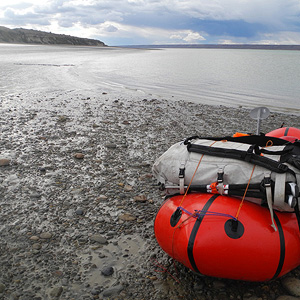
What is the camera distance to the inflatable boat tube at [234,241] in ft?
9.07

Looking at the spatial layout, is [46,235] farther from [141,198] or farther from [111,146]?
[111,146]

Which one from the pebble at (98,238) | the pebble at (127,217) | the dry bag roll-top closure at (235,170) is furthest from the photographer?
the pebble at (127,217)

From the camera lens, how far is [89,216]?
14.2ft

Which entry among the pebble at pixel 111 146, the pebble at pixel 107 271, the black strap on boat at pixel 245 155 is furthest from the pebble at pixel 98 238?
the pebble at pixel 111 146

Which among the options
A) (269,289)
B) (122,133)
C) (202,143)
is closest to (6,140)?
(122,133)

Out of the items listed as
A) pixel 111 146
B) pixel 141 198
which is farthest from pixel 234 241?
pixel 111 146

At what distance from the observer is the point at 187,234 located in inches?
114

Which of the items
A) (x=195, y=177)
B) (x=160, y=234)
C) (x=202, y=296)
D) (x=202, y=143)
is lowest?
(x=202, y=296)

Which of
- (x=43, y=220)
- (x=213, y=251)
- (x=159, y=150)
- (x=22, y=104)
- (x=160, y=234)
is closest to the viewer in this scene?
(x=213, y=251)

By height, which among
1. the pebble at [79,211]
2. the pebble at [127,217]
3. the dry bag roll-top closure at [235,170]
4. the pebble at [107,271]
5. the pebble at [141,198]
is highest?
the dry bag roll-top closure at [235,170]

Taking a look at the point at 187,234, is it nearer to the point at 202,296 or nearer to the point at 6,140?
the point at 202,296

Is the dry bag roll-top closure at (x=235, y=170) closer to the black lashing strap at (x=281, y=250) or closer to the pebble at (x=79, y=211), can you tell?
the black lashing strap at (x=281, y=250)

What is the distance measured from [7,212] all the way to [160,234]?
95.3 inches

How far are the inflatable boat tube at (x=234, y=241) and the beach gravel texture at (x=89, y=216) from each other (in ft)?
1.22
